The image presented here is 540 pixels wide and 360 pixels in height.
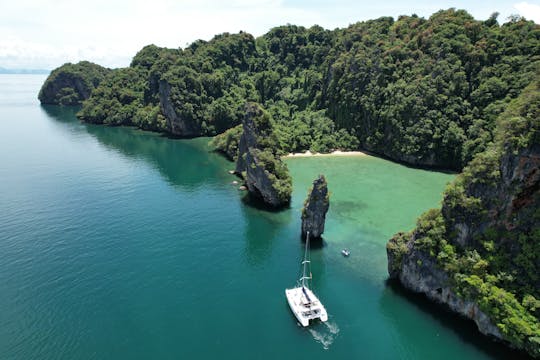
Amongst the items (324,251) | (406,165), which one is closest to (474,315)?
(324,251)

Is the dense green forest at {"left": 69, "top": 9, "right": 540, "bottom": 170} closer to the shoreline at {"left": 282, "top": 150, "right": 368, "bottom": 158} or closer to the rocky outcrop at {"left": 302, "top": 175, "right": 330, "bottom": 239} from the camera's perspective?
the shoreline at {"left": 282, "top": 150, "right": 368, "bottom": 158}

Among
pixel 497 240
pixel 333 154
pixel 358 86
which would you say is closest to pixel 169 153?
pixel 333 154

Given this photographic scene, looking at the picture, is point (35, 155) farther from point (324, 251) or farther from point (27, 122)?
point (324, 251)

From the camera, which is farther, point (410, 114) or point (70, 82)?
point (70, 82)

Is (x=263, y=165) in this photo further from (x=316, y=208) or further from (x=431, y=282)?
(x=431, y=282)

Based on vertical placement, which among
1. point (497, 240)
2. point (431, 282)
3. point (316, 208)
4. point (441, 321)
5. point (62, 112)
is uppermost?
point (62, 112)

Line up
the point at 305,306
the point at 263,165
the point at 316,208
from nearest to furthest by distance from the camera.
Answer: the point at 305,306 < the point at 316,208 < the point at 263,165

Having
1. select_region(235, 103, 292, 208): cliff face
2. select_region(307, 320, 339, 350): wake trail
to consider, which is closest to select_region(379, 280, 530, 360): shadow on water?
select_region(307, 320, 339, 350): wake trail

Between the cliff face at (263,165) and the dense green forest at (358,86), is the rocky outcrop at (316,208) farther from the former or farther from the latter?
the dense green forest at (358,86)
